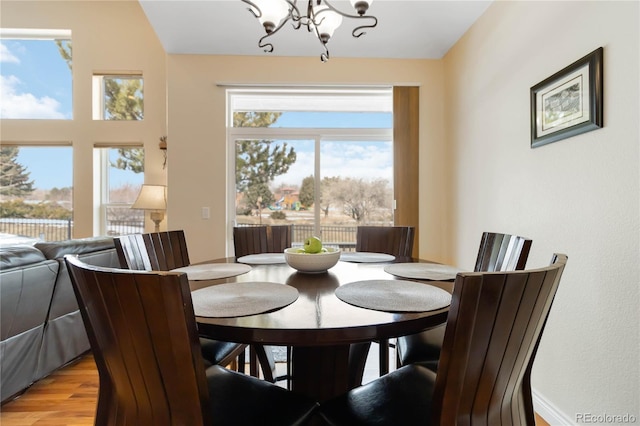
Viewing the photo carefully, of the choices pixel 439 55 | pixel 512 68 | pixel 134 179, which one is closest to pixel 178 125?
pixel 134 179

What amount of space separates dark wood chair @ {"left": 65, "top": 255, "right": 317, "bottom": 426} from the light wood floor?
1.27m

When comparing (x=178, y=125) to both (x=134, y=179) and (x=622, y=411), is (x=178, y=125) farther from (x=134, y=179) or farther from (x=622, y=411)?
(x=622, y=411)

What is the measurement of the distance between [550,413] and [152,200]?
390cm

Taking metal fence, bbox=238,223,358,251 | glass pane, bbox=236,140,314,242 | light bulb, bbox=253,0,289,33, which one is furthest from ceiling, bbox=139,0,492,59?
metal fence, bbox=238,223,358,251

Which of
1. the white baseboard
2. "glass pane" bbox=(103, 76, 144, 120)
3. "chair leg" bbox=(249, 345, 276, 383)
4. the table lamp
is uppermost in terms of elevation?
"glass pane" bbox=(103, 76, 144, 120)

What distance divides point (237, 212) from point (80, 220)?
89.4 inches

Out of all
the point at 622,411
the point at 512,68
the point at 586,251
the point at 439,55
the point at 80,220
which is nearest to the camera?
the point at 622,411

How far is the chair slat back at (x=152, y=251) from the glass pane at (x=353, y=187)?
Result: 5.61 feet

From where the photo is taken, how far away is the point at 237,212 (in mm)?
3285

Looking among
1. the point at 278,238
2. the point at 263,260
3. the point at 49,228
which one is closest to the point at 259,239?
the point at 278,238

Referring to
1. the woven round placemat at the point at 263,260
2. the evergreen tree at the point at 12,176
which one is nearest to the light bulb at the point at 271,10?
the woven round placemat at the point at 263,260

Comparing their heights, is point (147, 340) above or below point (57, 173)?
below

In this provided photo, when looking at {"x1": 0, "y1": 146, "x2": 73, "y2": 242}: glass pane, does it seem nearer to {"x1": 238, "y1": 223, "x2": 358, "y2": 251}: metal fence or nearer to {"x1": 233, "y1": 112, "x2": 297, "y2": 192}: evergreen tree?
{"x1": 233, "y1": 112, "x2": 297, "y2": 192}: evergreen tree

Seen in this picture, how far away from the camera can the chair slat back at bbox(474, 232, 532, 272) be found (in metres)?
1.24
